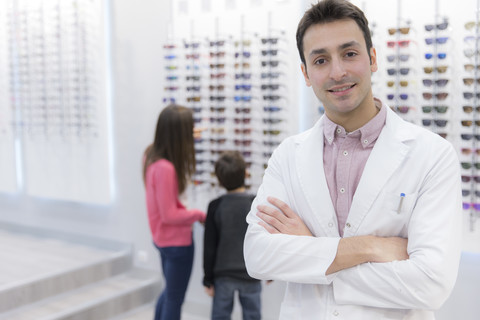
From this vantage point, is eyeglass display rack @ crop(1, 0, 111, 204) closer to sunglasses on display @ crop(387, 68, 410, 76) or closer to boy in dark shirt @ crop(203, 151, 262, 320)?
boy in dark shirt @ crop(203, 151, 262, 320)

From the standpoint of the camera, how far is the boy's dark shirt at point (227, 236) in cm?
347

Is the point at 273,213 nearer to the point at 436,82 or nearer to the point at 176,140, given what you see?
the point at 176,140

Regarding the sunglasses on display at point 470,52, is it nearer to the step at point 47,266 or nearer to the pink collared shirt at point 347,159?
the pink collared shirt at point 347,159

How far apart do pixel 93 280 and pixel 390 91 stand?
3739 millimetres

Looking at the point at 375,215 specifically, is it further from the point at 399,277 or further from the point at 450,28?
the point at 450,28

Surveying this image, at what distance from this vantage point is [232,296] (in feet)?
11.7

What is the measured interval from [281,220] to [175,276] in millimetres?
2136

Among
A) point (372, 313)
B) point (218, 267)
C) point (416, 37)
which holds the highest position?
point (416, 37)

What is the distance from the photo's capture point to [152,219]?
3.94 metres

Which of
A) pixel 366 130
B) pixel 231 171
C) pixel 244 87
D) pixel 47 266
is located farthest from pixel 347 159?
pixel 47 266

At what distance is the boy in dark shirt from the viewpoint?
347 cm

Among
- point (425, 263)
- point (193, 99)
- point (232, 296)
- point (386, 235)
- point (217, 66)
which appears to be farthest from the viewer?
point (193, 99)

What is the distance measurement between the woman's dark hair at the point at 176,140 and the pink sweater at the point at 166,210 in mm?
51

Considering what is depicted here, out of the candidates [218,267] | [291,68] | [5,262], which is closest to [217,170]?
[218,267]
